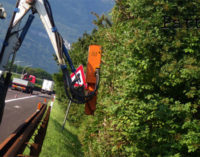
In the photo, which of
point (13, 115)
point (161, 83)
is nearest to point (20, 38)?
point (161, 83)

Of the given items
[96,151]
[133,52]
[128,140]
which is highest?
[133,52]

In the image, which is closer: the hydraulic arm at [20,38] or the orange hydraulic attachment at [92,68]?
the orange hydraulic attachment at [92,68]

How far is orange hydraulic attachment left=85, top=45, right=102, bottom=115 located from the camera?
494 centimetres

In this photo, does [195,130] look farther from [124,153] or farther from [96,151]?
[96,151]

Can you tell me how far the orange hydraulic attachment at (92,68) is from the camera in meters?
4.94

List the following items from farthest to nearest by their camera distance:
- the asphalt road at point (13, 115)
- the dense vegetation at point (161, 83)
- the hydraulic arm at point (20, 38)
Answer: the asphalt road at point (13, 115)
the hydraulic arm at point (20, 38)
the dense vegetation at point (161, 83)

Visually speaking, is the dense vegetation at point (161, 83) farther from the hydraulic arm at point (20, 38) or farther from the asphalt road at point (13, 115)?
the asphalt road at point (13, 115)

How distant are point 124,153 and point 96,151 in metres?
2.79

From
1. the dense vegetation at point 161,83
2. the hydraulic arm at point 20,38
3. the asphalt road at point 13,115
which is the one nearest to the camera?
the dense vegetation at point 161,83

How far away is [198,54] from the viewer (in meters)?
4.98

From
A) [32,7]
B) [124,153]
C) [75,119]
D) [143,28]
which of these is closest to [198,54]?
[143,28]

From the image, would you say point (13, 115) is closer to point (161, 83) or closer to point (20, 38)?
point (20, 38)

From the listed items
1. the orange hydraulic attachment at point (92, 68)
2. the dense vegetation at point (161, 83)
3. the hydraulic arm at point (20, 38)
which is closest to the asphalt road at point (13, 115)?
the hydraulic arm at point (20, 38)

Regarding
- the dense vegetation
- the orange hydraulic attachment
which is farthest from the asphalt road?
the dense vegetation
